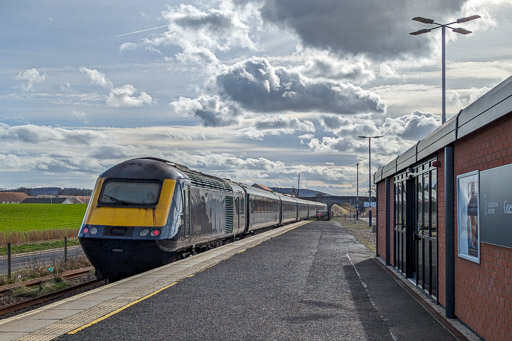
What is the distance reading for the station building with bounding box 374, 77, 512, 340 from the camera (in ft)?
22.9

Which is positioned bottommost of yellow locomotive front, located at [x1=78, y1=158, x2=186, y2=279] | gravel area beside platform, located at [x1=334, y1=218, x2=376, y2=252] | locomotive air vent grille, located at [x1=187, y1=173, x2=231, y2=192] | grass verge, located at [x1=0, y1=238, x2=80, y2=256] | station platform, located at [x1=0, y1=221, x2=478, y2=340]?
grass verge, located at [x1=0, y1=238, x2=80, y2=256]

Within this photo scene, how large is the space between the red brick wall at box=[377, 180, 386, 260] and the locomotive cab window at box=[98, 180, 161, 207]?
7.61 m

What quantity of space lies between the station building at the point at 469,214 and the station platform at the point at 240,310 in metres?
0.57

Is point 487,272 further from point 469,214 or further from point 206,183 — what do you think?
point 206,183

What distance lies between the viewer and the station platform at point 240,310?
8.23m

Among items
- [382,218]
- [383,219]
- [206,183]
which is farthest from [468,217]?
[206,183]

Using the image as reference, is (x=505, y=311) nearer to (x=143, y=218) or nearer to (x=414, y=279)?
(x=414, y=279)

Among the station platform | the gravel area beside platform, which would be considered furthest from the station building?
the gravel area beside platform

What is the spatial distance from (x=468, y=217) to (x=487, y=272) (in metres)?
1.06

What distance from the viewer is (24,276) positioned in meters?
18.3

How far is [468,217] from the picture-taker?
8.58 m

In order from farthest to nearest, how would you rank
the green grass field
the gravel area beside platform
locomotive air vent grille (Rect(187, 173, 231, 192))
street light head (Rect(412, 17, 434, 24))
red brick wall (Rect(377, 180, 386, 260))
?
the green grass field < the gravel area beside platform < street light head (Rect(412, 17, 434, 24)) < red brick wall (Rect(377, 180, 386, 260)) < locomotive air vent grille (Rect(187, 173, 231, 192))

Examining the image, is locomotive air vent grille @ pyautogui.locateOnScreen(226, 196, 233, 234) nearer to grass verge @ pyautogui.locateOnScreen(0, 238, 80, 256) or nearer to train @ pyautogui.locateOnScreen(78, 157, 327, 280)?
train @ pyautogui.locateOnScreen(78, 157, 327, 280)

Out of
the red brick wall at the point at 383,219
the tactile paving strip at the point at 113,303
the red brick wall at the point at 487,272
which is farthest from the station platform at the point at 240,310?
the red brick wall at the point at 383,219
